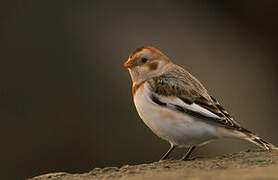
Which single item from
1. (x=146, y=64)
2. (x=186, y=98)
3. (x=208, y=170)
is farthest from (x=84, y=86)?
(x=208, y=170)

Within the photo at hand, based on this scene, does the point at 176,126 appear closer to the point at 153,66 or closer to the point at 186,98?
the point at 186,98

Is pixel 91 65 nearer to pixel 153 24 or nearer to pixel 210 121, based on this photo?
pixel 153 24

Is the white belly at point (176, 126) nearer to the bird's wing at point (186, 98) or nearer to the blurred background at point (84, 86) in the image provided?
the bird's wing at point (186, 98)

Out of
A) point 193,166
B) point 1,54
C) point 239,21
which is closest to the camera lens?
point 193,166

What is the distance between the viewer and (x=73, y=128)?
38.5 ft

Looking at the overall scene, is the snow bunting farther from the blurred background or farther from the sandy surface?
the blurred background

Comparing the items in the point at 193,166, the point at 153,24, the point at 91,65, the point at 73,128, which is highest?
the point at 153,24

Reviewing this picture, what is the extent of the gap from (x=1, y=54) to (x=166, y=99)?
20.7 ft

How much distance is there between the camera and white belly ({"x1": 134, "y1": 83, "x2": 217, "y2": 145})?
265 inches

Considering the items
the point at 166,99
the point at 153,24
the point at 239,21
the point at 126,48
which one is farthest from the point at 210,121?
the point at 239,21

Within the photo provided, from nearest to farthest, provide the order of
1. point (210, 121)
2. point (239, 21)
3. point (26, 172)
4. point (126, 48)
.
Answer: point (210, 121)
point (26, 172)
point (126, 48)
point (239, 21)

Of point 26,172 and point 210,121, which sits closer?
point 210,121

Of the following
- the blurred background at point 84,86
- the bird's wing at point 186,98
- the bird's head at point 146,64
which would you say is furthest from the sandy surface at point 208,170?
the blurred background at point 84,86

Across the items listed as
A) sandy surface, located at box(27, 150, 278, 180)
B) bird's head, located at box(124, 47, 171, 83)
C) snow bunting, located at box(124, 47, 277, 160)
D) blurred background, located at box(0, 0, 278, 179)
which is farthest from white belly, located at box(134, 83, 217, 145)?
blurred background, located at box(0, 0, 278, 179)
